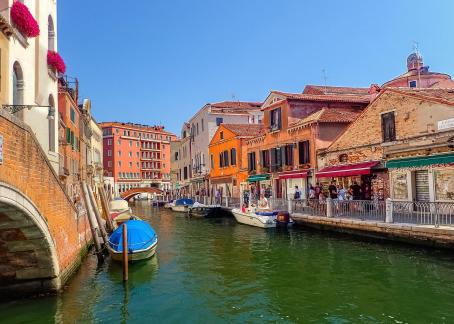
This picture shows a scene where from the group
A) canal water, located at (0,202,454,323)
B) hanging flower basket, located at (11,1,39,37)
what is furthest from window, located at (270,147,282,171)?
hanging flower basket, located at (11,1,39,37)

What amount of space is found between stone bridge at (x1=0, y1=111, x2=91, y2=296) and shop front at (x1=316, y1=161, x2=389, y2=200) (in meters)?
12.0

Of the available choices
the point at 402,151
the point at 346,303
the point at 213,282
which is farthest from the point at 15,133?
the point at 402,151

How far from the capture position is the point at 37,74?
38.0ft

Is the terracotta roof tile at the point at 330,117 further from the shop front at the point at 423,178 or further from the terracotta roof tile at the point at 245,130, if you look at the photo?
the terracotta roof tile at the point at 245,130

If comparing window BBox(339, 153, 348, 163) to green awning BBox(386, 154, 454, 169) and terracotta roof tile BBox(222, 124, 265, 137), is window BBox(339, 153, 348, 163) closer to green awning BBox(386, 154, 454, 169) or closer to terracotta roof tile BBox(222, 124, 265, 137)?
green awning BBox(386, 154, 454, 169)

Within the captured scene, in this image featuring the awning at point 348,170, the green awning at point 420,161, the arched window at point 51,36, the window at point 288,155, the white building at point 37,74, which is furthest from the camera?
the window at point 288,155

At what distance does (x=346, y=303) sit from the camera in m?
8.10

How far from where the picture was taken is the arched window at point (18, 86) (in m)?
10.2

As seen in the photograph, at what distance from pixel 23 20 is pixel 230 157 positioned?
23662 millimetres

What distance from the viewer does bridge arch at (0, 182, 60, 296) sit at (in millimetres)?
6929

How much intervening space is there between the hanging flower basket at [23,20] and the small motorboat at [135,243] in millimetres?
5675

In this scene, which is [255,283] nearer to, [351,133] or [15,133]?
[15,133]

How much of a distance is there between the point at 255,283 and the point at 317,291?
61.1 inches

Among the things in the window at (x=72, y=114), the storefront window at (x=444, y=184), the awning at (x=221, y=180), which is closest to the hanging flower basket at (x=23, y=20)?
the window at (x=72, y=114)
